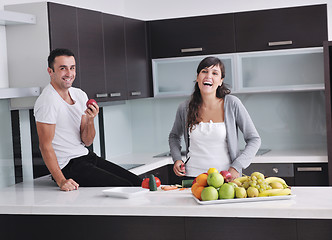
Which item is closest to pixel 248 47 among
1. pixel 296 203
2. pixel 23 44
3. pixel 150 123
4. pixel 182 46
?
pixel 182 46

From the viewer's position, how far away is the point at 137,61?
4988 mm

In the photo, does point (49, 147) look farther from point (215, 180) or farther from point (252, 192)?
point (252, 192)

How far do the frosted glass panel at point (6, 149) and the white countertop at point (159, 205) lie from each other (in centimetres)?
51

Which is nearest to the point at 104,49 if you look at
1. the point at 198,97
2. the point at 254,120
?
the point at 198,97

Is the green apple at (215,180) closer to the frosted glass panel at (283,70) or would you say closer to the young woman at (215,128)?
the young woman at (215,128)

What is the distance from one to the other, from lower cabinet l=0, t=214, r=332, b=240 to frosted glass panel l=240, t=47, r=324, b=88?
2.56 meters

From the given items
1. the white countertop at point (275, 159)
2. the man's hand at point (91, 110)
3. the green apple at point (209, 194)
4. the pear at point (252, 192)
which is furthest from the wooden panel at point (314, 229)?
the white countertop at point (275, 159)

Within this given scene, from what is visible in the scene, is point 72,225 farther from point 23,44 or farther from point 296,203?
point 23,44

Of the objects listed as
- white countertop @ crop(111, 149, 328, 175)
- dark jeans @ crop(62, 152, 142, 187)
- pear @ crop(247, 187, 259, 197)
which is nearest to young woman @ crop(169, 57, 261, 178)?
dark jeans @ crop(62, 152, 142, 187)

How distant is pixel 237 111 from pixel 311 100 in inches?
77.1

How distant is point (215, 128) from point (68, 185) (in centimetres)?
96

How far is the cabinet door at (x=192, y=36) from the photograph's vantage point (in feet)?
16.2

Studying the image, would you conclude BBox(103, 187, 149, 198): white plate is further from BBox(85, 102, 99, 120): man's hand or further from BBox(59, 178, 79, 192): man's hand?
BBox(85, 102, 99, 120): man's hand

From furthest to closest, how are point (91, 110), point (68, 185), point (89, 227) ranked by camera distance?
point (91, 110), point (68, 185), point (89, 227)
